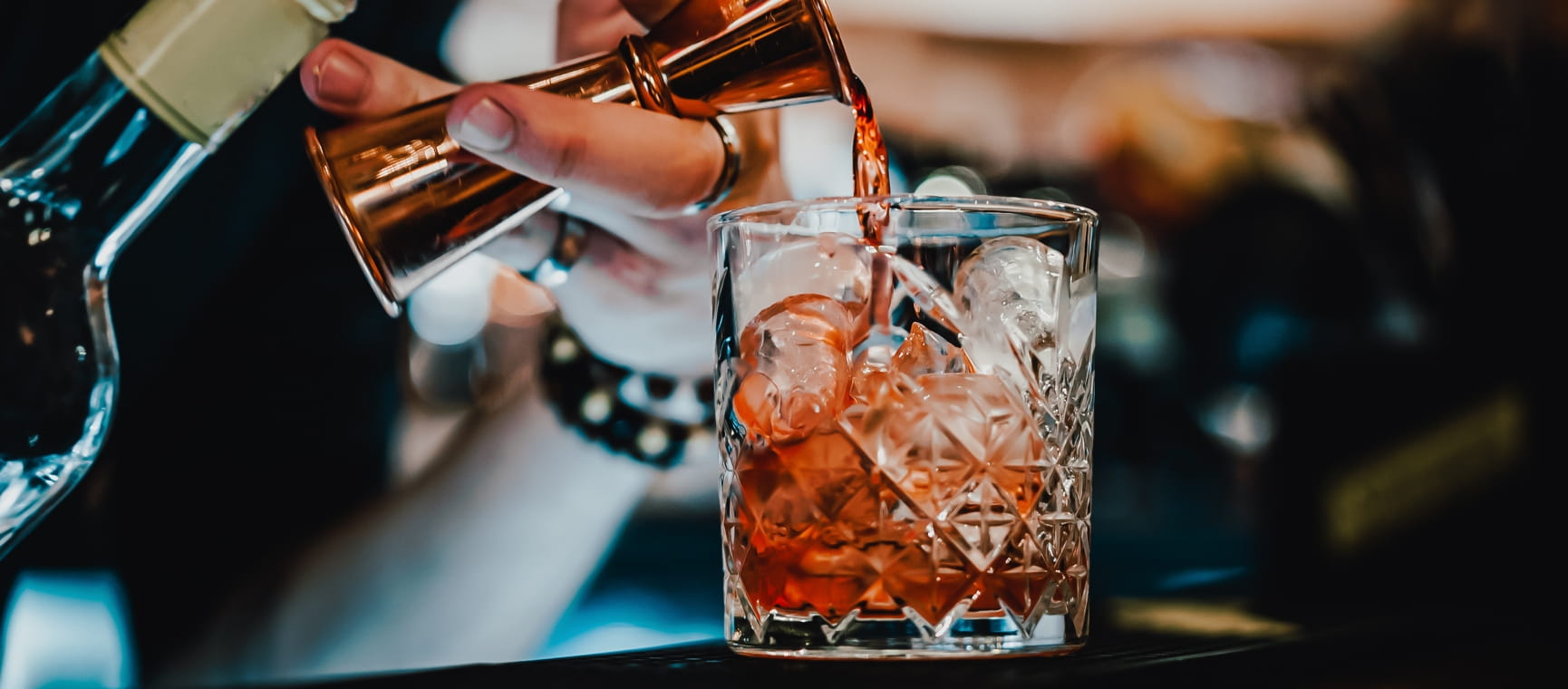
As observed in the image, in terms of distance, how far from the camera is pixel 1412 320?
5.06 ft

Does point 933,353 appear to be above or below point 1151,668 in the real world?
above

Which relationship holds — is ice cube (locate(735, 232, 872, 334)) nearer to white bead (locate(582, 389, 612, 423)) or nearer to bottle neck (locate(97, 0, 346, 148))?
bottle neck (locate(97, 0, 346, 148))

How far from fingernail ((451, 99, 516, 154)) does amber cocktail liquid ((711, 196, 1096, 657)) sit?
0.31 ft

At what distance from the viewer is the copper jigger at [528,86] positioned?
0.50 meters

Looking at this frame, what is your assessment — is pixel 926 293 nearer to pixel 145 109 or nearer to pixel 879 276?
pixel 879 276

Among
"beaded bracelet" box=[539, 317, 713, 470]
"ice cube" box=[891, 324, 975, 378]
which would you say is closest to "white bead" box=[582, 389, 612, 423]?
"beaded bracelet" box=[539, 317, 713, 470]

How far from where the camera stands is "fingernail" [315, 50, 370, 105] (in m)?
0.54

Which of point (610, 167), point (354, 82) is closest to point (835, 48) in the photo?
point (610, 167)

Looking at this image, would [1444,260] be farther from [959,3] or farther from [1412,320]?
[959,3]

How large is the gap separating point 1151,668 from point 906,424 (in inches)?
4.6

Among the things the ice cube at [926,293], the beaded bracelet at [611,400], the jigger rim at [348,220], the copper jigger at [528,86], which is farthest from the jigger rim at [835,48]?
the beaded bracelet at [611,400]

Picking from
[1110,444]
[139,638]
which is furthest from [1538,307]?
[139,638]

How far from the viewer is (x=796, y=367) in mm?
440

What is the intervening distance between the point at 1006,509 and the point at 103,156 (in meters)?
0.43
